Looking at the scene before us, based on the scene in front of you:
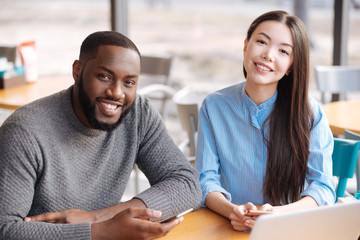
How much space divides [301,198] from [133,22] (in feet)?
14.4

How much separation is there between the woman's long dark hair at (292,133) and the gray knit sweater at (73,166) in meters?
0.33

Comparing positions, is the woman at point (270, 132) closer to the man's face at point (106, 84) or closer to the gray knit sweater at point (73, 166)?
the gray knit sweater at point (73, 166)

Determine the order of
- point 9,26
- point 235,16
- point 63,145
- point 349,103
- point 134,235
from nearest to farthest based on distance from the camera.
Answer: point 134,235, point 63,145, point 349,103, point 235,16, point 9,26

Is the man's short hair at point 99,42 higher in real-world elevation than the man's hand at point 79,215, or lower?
higher

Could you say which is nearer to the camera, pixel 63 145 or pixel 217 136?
pixel 63 145

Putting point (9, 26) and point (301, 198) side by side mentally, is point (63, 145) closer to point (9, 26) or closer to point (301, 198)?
point (301, 198)

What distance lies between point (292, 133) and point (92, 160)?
0.72 meters

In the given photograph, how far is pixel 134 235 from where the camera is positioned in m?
1.48

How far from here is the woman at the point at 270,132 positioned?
6.41 ft

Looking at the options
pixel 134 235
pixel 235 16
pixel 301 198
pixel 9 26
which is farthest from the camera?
pixel 9 26

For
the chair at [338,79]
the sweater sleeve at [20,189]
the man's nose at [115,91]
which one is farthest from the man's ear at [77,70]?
the chair at [338,79]

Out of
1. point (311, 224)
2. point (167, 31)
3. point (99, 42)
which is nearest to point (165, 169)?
point (99, 42)

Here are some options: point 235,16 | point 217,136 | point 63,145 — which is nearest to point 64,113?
point 63,145

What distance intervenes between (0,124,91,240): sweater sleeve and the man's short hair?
0.30 m
